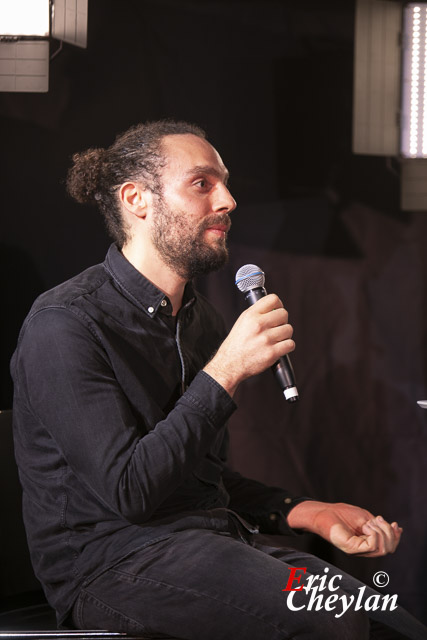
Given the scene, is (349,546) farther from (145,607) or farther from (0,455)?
(0,455)

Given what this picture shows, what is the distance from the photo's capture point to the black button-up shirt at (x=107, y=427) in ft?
3.98

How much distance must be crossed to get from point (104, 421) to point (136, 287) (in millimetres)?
375

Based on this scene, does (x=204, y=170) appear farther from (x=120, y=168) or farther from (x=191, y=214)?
(x=120, y=168)

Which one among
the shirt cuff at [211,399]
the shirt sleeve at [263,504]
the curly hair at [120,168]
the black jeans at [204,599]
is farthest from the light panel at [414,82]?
the black jeans at [204,599]

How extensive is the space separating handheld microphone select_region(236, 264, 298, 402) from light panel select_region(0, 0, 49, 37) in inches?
52.4

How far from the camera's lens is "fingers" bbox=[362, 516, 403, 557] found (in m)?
1.37

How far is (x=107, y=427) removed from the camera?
3.99 ft

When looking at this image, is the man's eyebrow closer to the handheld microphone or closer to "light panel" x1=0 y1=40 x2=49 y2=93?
the handheld microphone

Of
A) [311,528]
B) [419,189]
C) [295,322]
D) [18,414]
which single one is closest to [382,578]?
[295,322]

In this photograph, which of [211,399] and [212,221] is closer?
[211,399]

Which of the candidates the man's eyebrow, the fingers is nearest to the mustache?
the man's eyebrow

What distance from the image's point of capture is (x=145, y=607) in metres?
1.21

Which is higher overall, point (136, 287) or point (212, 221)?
point (212, 221)

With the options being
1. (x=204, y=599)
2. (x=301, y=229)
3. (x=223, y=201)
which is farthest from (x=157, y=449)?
(x=301, y=229)
